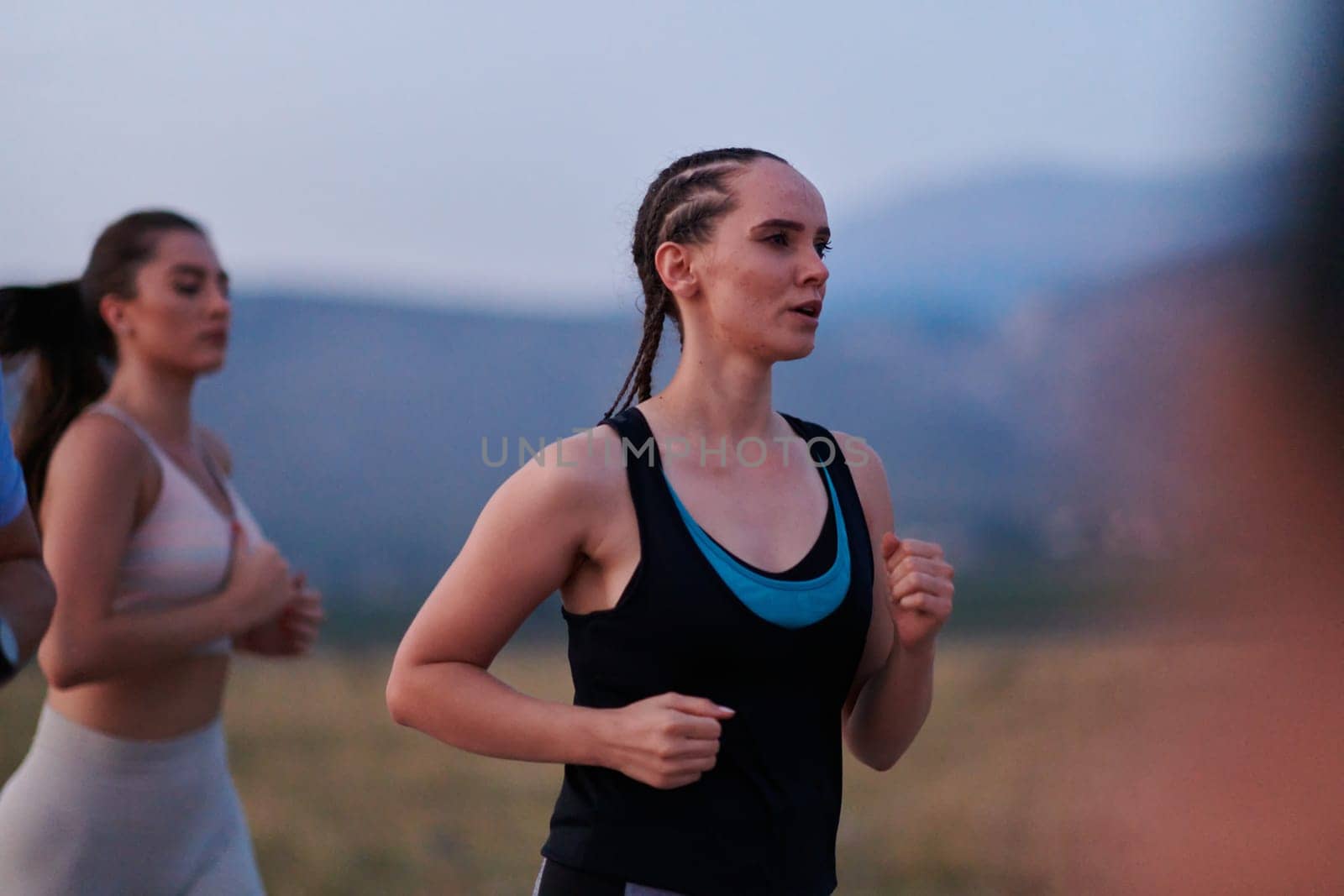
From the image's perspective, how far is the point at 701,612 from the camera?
163 cm

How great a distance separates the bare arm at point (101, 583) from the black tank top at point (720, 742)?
3.55 feet

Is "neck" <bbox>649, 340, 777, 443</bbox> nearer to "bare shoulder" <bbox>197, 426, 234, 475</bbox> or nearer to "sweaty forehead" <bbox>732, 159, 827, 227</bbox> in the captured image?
"sweaty forehead" <bbox>732, 159, 827, 227</bbox>

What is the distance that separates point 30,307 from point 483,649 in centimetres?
167

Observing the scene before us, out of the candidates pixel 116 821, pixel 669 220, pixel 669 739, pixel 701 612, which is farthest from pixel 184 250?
pixel 669 739

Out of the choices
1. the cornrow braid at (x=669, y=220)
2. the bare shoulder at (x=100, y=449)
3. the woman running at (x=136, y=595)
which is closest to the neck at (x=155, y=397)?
the woman running at (x=136, y=595)

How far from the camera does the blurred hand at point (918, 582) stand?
66.2 inches

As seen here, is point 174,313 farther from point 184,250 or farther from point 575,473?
point 575,473

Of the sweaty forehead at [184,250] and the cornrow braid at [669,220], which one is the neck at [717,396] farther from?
the sweaty forehead at [184,250]

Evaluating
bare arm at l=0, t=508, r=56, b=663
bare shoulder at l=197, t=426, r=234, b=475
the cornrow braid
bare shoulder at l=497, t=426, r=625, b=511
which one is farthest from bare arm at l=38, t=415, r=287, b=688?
bare shoulder at l=497, t=426, r=625, b=511

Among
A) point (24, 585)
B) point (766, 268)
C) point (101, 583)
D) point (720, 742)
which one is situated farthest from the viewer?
point (101, 583)

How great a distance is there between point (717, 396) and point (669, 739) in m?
0.52

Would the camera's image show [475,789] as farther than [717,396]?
Yes

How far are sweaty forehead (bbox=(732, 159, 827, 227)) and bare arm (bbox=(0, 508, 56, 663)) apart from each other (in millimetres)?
978

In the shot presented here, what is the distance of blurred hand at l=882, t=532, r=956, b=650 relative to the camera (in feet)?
5.51
